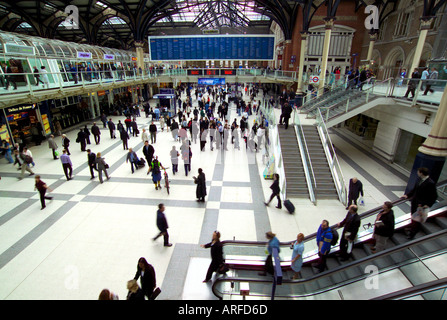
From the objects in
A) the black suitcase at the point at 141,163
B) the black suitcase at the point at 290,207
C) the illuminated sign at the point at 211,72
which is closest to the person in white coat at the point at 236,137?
the black suitcase at the point at 141,163

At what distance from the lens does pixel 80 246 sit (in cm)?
632

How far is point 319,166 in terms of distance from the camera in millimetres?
10016

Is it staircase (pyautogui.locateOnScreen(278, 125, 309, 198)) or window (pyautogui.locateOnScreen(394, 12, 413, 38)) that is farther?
window (pyautogui.locateOnScreen(394, 12, 413, 38))

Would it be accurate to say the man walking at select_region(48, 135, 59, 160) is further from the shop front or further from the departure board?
the departure board

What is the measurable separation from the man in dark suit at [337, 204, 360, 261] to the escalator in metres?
0.19

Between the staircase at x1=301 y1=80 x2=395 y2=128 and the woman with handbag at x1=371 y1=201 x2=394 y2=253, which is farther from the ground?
the staircase at x1=301 y1=80 x2=395 y2=128

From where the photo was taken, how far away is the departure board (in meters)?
29.1

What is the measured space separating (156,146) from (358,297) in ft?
40.8

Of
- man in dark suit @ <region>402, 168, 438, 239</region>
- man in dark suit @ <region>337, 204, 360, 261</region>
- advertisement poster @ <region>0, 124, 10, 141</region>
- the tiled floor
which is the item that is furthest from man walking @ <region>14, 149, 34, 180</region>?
man in dark suit @ <region>402, 168, 438, 239</region>

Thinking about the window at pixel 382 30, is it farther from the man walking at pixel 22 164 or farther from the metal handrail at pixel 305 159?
the man walking at pixel 22 164

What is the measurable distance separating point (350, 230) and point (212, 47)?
96.9 feet

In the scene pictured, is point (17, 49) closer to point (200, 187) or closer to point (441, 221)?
point (200, 187)

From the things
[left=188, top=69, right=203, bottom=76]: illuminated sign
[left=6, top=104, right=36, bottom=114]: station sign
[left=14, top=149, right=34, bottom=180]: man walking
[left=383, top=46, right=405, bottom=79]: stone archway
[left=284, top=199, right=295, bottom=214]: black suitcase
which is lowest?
[left=284, top=199, right=295, bottom=214]: black suitcase

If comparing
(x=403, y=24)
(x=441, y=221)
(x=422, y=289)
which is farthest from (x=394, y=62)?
(x=422, y=289)
